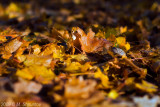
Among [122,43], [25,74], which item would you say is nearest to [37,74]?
[25,74]

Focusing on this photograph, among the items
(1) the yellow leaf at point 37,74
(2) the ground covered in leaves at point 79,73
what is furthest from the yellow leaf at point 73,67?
(1) the yellow leaf at point 37,74

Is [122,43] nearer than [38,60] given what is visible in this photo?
No

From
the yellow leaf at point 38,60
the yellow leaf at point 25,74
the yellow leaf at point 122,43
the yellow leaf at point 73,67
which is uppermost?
the yellow leaf at point 122,43

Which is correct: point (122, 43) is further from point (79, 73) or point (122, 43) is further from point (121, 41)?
point (79, 73)

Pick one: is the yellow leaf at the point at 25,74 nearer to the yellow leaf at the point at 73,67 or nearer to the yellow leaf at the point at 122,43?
the yellow leaf at the point at 73,67

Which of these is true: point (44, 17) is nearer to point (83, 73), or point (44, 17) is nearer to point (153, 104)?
point (83, 73)

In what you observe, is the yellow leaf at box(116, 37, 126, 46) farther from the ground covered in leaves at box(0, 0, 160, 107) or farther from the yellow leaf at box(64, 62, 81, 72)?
the yellow leaf at box(64, 62, 81, 72)

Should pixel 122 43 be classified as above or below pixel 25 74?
above

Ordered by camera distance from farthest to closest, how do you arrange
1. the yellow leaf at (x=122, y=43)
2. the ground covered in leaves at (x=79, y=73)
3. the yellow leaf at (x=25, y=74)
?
1. the yellow leaf at (x=122, y=43)
2. the yellow leaf at (x=25, y=74)
3. the ground covered in leaves at (x=79, y=73)

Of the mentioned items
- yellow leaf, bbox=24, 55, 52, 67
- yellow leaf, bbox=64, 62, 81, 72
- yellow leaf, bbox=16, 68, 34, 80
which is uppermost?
yellow leaf, bbox=24, 55, 52, 67

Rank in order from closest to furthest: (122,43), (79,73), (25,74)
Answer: (25,74), (79,73), (122,43)

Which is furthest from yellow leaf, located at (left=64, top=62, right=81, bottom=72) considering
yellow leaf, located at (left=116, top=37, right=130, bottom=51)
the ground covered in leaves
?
yellow leaf, located at (left=116, top=37, right=130, bottom=51)
